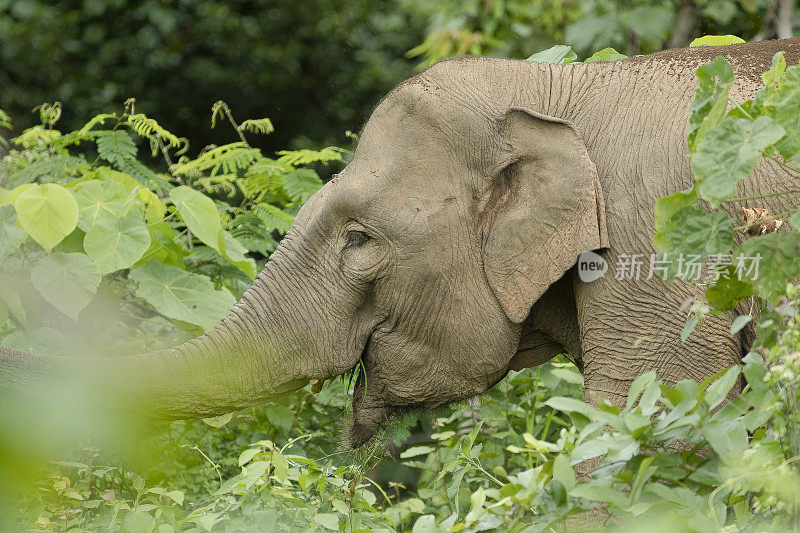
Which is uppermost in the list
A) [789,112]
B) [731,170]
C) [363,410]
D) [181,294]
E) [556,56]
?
[556,56]

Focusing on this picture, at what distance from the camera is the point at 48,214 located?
3867mm

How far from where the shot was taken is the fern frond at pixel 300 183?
5230mm

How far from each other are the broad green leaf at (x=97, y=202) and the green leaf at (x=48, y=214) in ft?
0.54

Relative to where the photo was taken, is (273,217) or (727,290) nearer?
(727,290)

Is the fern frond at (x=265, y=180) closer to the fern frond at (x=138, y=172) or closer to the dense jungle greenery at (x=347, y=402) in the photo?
the dense jungle greenery at (x=347, y=402)

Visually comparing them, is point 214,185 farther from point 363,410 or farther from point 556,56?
point 363,410

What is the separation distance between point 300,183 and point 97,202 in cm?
132

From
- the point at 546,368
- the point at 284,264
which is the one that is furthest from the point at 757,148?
the point at 546,368

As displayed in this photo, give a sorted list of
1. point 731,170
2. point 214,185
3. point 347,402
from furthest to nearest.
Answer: point 214,185
point 347,402
point 731,170

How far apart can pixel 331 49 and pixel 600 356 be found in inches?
340

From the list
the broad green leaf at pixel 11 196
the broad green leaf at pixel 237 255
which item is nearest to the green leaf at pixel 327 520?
the broad green leaf at pixel 237 255

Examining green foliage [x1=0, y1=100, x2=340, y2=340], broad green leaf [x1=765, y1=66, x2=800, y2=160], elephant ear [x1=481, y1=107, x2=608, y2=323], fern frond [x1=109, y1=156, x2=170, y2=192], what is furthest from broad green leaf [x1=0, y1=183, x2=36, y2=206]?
broad green leaf [x1=765, y1=66, x2=800, y2=160]

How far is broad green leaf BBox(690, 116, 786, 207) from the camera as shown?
2.03 meters

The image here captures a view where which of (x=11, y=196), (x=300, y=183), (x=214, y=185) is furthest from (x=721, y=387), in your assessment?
(x=214, y=185)
